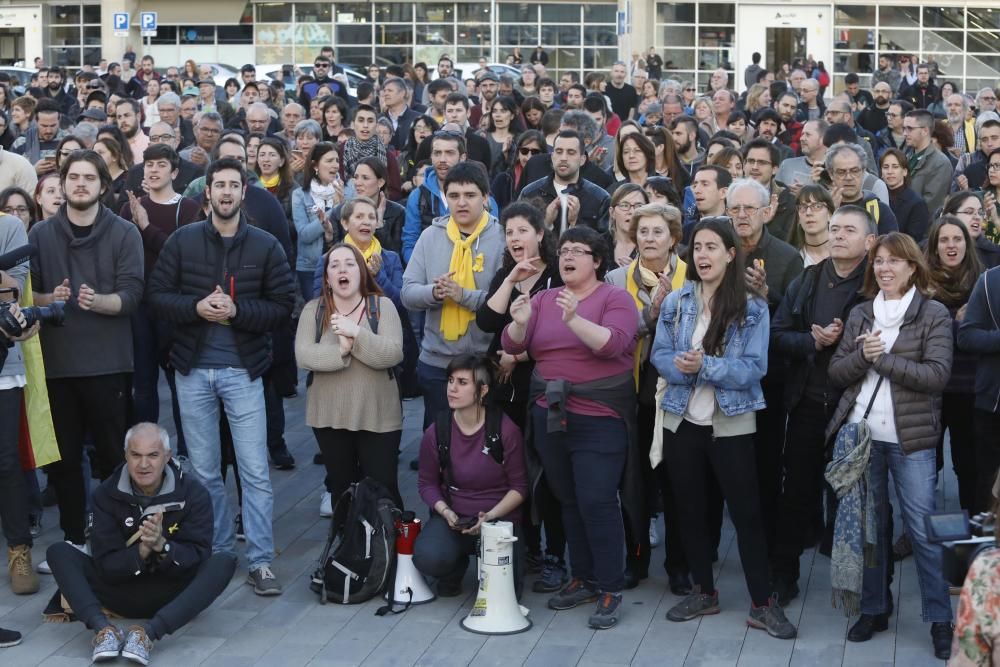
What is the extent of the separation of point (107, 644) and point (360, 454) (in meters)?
1.64

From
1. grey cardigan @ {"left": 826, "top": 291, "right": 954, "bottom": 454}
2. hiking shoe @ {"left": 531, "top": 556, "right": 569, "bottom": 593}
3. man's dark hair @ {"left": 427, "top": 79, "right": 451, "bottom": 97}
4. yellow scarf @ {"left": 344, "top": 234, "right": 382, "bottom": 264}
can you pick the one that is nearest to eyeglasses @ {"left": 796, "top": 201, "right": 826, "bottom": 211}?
grey cardigan @ {"left": 826, "top": 291, "right": 954, "bottom": 454}

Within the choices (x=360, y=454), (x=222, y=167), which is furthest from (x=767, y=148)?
(x=222, y=167)

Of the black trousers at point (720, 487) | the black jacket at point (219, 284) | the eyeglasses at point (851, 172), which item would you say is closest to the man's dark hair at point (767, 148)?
the eyeglasses at point (851, 172)

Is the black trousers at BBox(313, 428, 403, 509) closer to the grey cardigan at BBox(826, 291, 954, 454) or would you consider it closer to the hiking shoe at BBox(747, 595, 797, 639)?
the hiking shoe at BBox(747, 595, 797, 639)

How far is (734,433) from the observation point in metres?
6.36

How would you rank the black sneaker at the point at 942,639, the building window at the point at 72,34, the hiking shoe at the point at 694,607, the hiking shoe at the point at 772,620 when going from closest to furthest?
the black sneaker at the point at 942,639, the hiking shoe at the point at 772,620, the hiking shoe at the point at 694,607, the building window at the point at 72,34

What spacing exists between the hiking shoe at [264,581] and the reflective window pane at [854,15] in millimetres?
32589

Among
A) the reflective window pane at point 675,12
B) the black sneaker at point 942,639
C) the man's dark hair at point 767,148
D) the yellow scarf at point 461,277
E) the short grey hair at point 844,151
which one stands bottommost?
the black sneaker at point 942,639

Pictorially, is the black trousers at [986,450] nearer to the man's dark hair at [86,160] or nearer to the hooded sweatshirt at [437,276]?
the hooded sweatshirt at [437,276]

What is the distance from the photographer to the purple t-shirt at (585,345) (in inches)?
259

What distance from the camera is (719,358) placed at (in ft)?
20.8

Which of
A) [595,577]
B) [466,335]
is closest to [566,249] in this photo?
[466,335]

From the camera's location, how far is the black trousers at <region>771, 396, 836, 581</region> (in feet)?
21.6

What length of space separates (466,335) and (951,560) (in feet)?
12.7
